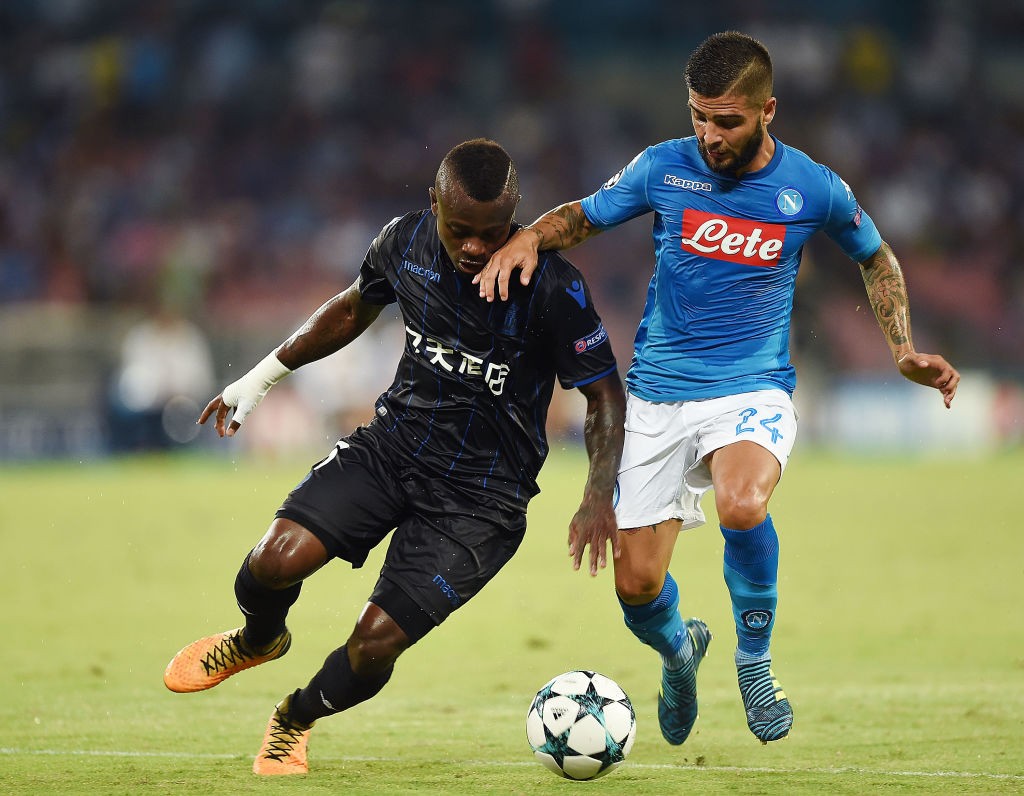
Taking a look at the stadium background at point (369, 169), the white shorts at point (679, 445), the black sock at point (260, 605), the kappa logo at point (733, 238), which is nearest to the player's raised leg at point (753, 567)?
the white shorts at point (679, 445)

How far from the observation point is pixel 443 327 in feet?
18.3

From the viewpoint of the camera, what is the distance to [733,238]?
5.79 metres

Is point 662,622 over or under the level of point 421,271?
under

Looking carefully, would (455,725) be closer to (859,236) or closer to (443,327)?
(443,327)

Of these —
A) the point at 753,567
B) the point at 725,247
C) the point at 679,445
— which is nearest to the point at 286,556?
the point at 679,445

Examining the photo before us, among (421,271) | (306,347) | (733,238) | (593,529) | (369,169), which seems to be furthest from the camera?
(369,169)

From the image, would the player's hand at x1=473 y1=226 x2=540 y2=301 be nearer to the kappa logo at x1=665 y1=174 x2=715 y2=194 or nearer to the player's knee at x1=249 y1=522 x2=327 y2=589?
the kappa logo at x1=665 y1=174 x2=715 y2=194

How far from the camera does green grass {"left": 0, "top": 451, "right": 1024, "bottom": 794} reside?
17.9ft

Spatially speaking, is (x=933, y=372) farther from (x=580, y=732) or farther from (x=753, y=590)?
(x=580, y=732)

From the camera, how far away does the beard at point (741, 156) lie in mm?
5672

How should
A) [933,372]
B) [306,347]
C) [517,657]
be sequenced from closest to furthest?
[933,372], [306,347], [517,657]

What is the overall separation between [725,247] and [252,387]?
2.02m

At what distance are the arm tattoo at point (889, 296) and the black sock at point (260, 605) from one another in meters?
2.55

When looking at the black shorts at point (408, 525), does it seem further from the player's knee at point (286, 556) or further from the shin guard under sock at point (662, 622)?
the shin guard under sock at point (662, 622)
